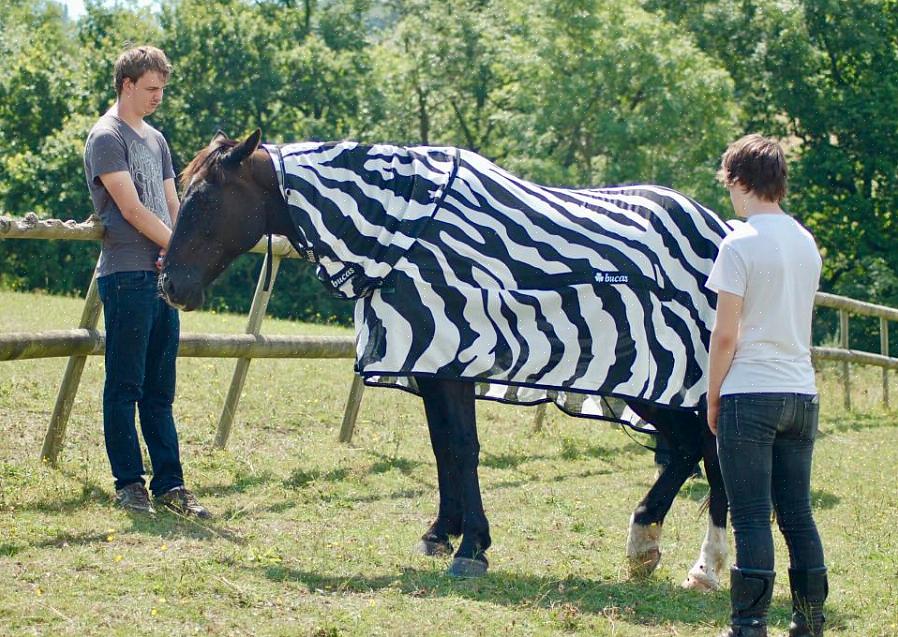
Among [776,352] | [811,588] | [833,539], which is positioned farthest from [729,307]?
[833,539]

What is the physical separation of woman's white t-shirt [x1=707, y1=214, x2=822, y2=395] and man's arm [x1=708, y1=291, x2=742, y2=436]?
24 millimetres

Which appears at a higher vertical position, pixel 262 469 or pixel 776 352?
pixel 776 352

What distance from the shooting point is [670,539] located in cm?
577

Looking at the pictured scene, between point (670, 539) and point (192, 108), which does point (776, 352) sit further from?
point (192, 108)

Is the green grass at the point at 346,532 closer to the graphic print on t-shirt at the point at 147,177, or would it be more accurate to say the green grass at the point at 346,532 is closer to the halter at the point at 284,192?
the halter at the point at 284,192

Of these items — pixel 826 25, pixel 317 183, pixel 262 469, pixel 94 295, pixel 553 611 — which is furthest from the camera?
pixel 826 25

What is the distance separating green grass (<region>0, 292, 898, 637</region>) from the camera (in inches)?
159

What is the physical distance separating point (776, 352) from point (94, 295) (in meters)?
3.54

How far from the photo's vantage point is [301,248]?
5.04m

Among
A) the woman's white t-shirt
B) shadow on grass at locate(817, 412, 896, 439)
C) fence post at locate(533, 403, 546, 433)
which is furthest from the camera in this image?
shadow on grass at locate(817, 412, 896, 439)

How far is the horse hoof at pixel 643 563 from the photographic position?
4918mm

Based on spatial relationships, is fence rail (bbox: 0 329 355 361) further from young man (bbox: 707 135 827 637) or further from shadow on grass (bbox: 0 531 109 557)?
young man (bbox: 707 135 827 637)

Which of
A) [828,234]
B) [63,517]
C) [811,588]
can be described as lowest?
[63,517]

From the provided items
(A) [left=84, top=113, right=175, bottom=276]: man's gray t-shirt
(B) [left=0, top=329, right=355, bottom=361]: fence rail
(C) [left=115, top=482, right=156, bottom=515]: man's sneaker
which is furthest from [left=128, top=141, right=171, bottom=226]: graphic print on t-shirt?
(C) [left=115, top=482, right=156, bottom=515]: man's sneaker
